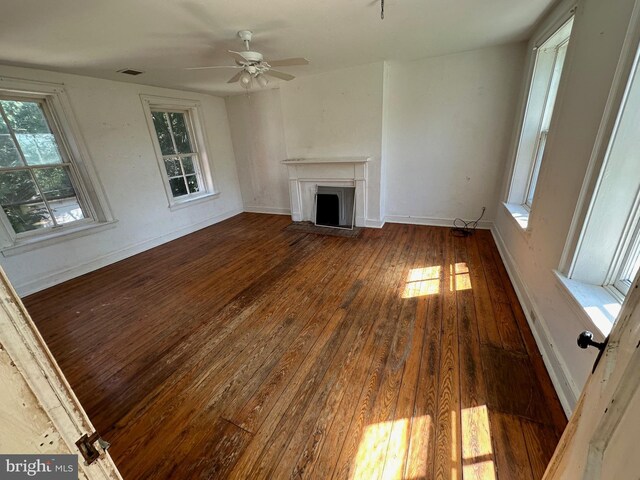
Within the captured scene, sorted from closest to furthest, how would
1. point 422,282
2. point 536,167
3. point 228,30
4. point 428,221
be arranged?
1. point 228,30
2. point 422,282
3. point 536,167
4. point 428,221

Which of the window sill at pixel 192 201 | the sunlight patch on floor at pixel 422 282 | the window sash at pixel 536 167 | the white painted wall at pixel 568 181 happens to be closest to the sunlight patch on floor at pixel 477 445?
the white painted wall at pixel 568 181

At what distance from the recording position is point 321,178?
4.40 metres

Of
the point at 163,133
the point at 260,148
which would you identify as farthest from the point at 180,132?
the point at 260,148

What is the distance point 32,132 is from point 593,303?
17.1ft

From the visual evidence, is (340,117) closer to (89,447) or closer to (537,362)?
(537,362)

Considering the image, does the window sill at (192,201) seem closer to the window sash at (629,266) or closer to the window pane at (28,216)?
the window pane at (28,216)

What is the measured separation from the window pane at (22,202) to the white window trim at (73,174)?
8 cm

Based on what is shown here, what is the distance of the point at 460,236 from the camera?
375 centimetres

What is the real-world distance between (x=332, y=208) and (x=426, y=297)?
Answer: 2.40 meters

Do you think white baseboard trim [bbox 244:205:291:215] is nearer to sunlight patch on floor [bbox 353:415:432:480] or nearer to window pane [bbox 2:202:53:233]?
window pane [bbox 2:202:53:233]

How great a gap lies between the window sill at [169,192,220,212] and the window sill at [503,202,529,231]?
15.7 feet

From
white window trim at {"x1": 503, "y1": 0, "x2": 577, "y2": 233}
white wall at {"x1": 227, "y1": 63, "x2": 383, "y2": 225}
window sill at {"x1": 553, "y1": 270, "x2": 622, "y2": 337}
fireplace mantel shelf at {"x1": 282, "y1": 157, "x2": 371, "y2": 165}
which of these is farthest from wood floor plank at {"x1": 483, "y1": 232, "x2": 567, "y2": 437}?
fireplace mantel shelf at {"x1": 282, "y1": 157, "x2": 371, "y2": 165}

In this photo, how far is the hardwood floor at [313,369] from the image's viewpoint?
4.19ft

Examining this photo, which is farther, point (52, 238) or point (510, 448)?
point (52, 238)
